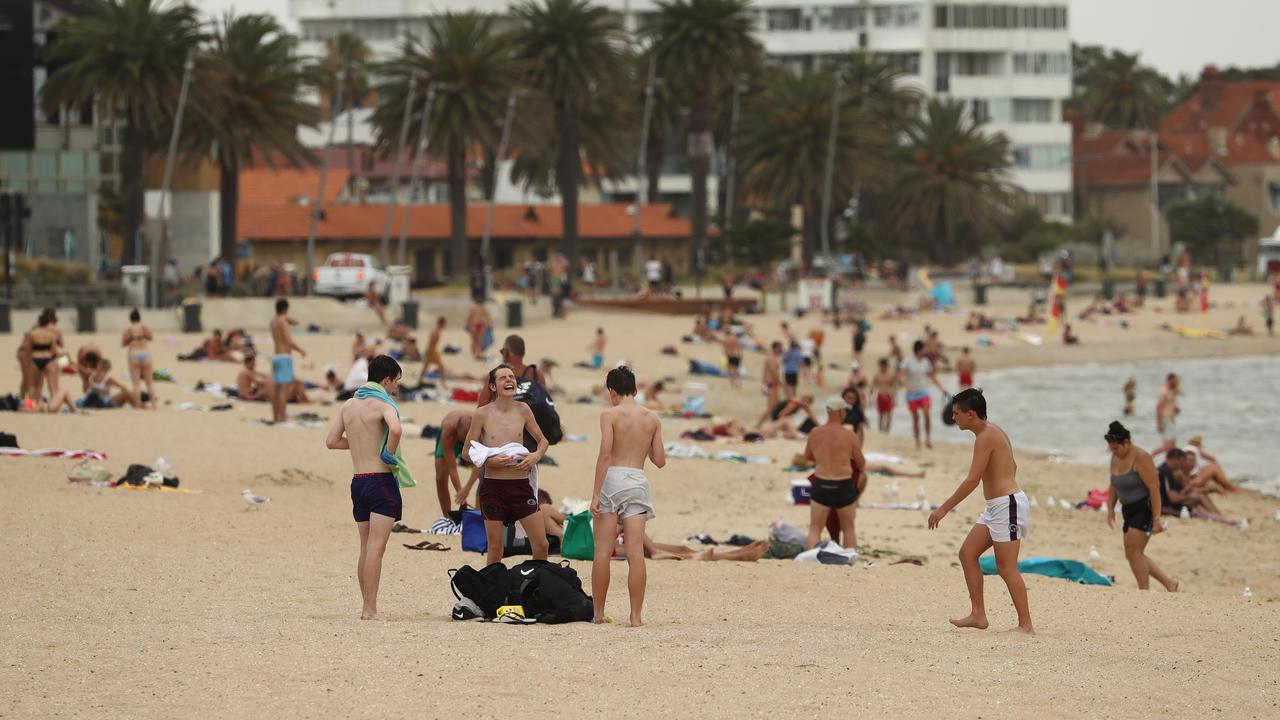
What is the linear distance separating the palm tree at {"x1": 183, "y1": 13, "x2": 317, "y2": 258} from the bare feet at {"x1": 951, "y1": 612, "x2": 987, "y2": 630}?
135 feet

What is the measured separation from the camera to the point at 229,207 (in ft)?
176

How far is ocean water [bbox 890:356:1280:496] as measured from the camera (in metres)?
29.0

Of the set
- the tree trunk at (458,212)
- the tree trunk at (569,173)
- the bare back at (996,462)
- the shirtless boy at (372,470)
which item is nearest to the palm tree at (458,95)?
the tree trunk at (458,212)

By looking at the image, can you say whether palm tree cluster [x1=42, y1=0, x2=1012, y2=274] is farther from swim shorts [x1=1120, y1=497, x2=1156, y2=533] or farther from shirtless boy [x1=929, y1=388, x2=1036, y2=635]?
shirtless boy [x1=929, y1=388, x2=1036, y2=635]

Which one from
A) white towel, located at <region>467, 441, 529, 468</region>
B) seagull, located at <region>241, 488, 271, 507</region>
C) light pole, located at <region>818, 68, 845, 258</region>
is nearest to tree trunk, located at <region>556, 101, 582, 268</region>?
light pole, located at <region>818, 68, 845, 258</region>

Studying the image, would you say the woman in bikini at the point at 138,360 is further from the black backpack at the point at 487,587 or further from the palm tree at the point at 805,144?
the palm tree at the point at 805,144

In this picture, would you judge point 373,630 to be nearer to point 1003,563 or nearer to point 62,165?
point 1003,563

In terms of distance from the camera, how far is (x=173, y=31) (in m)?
48.2

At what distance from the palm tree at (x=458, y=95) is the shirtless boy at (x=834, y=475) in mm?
41804

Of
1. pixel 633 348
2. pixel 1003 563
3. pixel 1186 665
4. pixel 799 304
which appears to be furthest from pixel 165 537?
pixel 799 304

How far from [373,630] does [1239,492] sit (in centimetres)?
1480

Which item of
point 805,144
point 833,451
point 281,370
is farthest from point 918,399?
point 805,144

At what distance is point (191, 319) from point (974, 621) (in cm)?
2996

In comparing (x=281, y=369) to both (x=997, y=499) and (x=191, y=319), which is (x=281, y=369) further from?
(x=191, y=319)
